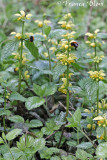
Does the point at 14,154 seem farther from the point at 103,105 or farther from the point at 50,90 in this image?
the point at 103,105

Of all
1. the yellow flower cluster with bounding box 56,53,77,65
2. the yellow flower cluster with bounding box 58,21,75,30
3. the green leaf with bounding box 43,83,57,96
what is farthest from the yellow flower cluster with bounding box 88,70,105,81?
the yellow flower cluster with bounding box 58,21,75,30

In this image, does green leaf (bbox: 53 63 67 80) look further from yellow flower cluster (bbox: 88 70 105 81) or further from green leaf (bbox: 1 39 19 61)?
green leaf (bbox: 1 39 19 61)

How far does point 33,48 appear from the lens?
1.31m

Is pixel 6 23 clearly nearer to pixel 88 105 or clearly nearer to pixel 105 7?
pixel 105 7

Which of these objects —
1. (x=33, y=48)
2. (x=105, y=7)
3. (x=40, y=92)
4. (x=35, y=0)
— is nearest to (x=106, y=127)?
(x=40, y=92)

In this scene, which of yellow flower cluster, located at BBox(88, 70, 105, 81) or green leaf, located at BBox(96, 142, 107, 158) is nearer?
green leaf, located at BBox(96, 142, 107, 158)

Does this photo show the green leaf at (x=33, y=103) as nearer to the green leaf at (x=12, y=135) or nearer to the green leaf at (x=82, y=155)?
the green leaf at (x=12, y=135)

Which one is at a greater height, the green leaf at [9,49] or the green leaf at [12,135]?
the green leaf at [9,49]

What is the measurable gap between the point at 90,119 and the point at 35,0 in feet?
12.6

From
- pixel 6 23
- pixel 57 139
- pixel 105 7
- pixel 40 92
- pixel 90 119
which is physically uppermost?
pixel 105 7

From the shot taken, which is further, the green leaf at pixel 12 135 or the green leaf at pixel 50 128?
the green leaf at pixel 50 128

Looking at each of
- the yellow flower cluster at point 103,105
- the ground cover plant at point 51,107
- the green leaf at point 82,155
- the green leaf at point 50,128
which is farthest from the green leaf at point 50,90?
the green leaf at point 82,155

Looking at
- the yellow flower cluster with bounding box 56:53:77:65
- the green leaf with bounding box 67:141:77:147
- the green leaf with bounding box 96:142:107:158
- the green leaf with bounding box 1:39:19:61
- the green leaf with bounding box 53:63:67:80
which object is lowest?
the green leaf with bounding box 67:141:77:147

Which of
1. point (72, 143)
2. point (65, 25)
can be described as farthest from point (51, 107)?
point (65, 25)
